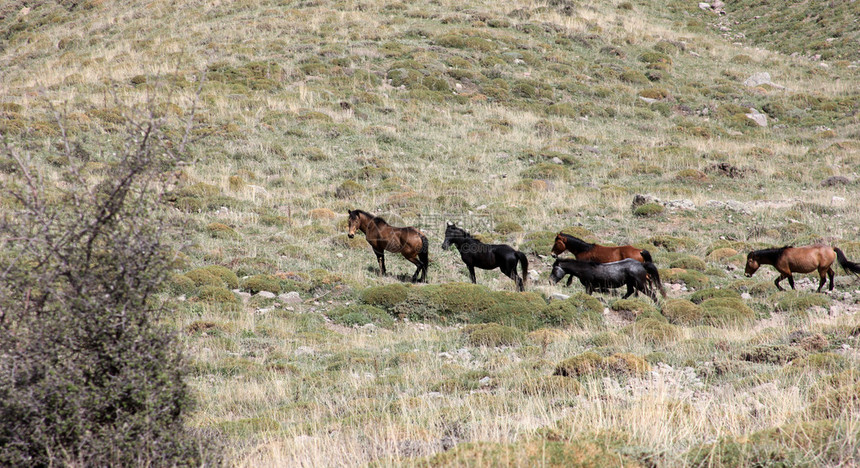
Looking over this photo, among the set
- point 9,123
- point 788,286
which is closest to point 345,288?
point 788,286

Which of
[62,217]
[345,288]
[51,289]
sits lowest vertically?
[345,288]

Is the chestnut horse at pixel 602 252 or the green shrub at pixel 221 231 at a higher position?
the chestnut horse at pixel 602 252

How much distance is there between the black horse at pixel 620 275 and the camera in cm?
1305

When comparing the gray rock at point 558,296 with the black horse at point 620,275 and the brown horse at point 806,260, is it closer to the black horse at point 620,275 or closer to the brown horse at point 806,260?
the black horse at point 620,275

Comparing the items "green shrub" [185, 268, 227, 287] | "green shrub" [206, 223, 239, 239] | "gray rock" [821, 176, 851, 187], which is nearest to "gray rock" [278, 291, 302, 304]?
"green shrub" [185, 268, 227, 287]

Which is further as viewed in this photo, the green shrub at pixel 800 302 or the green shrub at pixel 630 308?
the green shrub at pixel 800 302

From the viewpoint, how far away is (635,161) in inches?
1010

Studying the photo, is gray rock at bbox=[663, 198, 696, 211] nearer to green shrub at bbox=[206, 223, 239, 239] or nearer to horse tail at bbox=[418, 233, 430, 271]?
horse tail at bbox=[418, 233, 430, 271]

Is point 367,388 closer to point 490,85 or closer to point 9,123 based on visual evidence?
point 9,123

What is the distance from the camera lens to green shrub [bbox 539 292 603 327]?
11.2m

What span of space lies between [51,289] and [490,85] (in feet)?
100

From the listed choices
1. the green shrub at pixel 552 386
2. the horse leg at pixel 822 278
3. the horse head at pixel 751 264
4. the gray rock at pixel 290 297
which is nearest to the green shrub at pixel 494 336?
the green shrub at pixel 552 386

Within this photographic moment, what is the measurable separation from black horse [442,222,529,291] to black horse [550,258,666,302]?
1086mm

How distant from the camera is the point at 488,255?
46.5 feet
